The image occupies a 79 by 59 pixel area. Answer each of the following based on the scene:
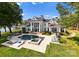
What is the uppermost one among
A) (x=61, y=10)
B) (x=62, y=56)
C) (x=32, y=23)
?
(x=61, y=10)

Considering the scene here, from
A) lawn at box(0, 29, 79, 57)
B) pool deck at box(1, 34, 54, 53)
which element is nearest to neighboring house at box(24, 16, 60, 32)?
pool deck at box(1, 34, 54, 53)

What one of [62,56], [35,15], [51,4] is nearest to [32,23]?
[35,15]

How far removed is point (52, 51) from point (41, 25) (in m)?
0.41

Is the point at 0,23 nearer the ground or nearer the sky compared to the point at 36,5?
nearer the ground

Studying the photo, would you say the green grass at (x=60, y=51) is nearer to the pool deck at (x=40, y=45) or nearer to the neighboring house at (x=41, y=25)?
the pool deck at (x=40, y=45)

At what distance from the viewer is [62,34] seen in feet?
9.16

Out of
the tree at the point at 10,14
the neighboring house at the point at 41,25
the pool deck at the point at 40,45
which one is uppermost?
the tree at the point at 10,14

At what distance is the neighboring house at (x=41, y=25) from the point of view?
2.75 m

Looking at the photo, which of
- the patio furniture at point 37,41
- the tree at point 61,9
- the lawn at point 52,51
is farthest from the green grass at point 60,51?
the tree at point 61,9

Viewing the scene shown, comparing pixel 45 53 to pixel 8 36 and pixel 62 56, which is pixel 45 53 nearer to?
pixel 62 56

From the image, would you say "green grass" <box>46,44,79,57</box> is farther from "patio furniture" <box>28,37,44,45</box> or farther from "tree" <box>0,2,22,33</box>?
"tree" <box>0,2,22,33</box>

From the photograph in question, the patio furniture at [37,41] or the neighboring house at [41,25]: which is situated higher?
the neighboring house at [41,25]

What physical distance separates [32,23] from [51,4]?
1.29ft

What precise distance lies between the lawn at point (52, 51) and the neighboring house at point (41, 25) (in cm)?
24
